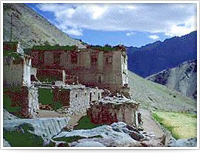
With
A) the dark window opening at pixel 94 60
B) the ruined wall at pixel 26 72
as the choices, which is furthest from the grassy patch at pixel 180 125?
the ruined wall at pixel 26 72

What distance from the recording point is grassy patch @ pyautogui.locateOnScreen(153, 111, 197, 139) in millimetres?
7852

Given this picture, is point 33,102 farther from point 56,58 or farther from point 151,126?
point 56,58

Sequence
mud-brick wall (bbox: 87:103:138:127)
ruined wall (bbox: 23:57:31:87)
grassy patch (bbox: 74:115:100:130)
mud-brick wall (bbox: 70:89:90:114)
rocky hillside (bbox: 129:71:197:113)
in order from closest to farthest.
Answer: grassy patch (bbox: 74:115:100:130)
ruined wall (bbox: 23:57:31:87)
mud-brick wall (bbox: 87:103:138:127)
mud-brick wall (bbox: 70:89:90:114)
rocky hillside (bbox: 129:71:197:113)

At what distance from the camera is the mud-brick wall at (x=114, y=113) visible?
8.48 m

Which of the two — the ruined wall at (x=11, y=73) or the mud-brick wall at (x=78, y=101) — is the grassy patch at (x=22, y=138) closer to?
the ruined wall at (x=11, y=73)

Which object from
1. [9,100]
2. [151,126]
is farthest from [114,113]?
[9,100]

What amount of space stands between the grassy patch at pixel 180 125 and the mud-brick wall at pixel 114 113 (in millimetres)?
944

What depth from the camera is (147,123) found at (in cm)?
935

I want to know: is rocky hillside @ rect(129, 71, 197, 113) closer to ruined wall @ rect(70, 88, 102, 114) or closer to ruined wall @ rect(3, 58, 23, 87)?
ruined wall @ rect(70, 88, 102, 114)

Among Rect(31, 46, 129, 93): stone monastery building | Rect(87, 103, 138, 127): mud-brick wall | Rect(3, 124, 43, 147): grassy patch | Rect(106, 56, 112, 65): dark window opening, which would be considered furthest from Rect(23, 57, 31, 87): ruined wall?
Rect(106, 56, 112, 65): dark window opening

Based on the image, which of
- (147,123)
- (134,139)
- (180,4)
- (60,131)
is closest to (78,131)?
(60,131)

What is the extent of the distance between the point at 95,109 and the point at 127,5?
8.06 ft

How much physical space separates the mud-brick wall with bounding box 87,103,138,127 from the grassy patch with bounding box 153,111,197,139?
944 mm

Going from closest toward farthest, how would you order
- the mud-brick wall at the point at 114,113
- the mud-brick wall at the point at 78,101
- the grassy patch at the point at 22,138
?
the grassy patch at the point at 22,138 < the mud-brick wall at the point at 114,113 < the mud-brick wall at the point at 78,101
